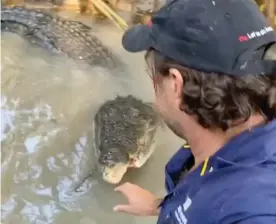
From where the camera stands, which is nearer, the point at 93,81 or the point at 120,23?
the point at 93,81

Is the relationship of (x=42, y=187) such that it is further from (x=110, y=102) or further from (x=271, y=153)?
(x=271, y=153)

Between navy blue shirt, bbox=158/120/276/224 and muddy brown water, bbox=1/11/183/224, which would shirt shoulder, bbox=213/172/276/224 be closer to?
navy blue shirt, bbox=158/120/276/224


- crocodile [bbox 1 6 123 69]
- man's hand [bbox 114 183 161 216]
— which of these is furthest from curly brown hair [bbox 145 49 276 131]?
crocodile [bbox 1 6 123 69]

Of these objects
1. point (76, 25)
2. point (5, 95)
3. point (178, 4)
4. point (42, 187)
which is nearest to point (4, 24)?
point (76, 25)

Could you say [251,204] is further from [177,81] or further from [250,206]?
[177,81]

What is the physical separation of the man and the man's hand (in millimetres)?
212

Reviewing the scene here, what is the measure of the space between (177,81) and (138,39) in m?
0.11

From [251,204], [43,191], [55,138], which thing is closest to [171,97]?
[251,204]

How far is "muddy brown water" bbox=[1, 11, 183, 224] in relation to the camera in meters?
1.57

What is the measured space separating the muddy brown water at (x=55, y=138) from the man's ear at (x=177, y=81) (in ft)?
2.21

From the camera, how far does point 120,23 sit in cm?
232

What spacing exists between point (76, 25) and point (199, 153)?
1392 mm

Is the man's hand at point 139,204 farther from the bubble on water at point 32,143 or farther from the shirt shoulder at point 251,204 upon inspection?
the bubble on water at point 32,143

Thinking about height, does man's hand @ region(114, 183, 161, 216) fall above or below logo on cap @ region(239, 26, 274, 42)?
below
